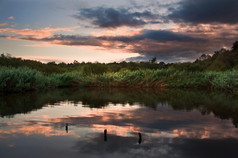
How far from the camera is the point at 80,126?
5.82m

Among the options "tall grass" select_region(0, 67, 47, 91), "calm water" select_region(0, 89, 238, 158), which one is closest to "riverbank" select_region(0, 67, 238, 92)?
"tall grass" select_region(0, 67, 47, 91)

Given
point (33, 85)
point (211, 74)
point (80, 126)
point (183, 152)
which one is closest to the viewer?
point (183, 152)

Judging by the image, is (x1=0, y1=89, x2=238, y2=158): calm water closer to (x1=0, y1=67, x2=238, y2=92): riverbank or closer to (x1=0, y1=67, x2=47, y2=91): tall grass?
(x1=0, y1=67, x2=47, y2=91): tall grass

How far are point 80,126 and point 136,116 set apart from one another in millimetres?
2006

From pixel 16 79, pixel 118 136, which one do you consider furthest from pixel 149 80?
pixel 118 136

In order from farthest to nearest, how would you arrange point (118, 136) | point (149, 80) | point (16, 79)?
point (149, 80) < point (16, 79) < point (118, 136)

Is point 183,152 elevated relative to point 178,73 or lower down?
lower down

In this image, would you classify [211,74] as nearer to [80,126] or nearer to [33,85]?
[33,85]

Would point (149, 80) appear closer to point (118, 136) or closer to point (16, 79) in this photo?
point (16, 79)

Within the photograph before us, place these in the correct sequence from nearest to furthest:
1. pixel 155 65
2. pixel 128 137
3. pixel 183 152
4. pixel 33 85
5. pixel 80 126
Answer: pixel 183 152, pixel 128 137, pixel 80 126, pixel 33 85, pixel 155 65

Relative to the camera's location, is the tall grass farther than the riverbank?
No

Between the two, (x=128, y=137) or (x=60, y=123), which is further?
(x=60, y=123)

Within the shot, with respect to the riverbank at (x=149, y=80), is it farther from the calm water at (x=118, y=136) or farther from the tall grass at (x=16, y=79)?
the calm water at (x=118, y=136)

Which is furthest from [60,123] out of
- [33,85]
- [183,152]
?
[33,85]
